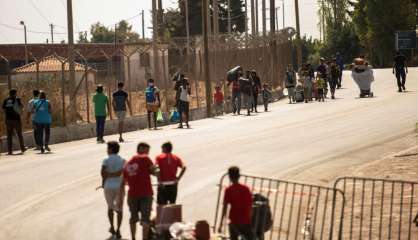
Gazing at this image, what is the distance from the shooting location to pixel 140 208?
12.8 m

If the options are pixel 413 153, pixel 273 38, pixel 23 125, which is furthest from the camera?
pixel 273 38

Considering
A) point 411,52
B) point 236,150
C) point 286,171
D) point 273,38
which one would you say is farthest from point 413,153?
point 411,52

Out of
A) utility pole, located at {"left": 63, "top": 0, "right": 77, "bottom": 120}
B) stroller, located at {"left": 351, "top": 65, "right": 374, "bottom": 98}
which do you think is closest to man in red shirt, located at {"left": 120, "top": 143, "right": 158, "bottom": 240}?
utility pole, located at {"left": 63, "top": 0, "right": 77, "bottom": 120}

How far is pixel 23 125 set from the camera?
92.2 ft

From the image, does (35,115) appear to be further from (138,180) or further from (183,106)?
(138,180)

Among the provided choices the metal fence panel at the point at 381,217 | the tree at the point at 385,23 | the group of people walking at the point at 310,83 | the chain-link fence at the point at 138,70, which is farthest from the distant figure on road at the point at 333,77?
the tree at the point at 385,23

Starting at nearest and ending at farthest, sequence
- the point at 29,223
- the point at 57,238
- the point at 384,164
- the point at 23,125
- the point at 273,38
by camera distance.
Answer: the point at 57,238
the point at 29,223
the point at 384,164
the point at 23,125
the point at 273,38

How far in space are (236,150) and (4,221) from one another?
9001mm

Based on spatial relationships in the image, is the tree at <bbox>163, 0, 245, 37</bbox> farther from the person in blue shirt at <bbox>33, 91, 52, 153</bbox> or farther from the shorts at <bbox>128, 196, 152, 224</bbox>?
the shorts at <bbox>128, 196, 152, 224</bbox>

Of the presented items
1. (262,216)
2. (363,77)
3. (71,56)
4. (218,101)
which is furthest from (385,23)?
(262,216)

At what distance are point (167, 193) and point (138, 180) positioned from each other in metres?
0.67

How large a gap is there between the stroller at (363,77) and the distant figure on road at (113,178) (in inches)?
1086

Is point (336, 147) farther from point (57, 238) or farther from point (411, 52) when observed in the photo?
point (411, 52)

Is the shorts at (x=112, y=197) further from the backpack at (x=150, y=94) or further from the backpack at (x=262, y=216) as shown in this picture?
the backpack at (x=150, y=94)
